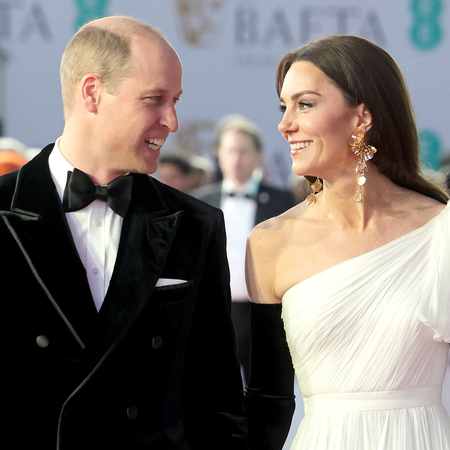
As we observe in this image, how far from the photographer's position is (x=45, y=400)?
2.08 metres

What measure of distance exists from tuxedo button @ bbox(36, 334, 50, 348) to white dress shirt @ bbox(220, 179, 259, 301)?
380 centimetres

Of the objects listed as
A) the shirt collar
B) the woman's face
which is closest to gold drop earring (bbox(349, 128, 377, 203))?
the woman's face

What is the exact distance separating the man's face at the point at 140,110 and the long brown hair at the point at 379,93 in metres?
0.66

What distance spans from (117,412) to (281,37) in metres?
6.08

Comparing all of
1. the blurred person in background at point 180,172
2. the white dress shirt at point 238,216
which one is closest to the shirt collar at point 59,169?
the white dress shirt at point 238,216

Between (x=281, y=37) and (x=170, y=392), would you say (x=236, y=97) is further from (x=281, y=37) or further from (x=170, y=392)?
(x=170, y=392)

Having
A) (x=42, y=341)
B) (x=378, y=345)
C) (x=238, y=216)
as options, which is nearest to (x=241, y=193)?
(x=238, y=216)

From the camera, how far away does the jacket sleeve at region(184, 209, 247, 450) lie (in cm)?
236

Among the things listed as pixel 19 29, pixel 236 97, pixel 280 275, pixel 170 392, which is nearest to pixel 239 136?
pixel 236 97

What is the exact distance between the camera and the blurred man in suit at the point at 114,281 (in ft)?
6.82

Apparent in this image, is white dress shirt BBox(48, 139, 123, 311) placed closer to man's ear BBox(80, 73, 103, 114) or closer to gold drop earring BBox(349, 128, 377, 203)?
man's ear BBox(80, 73, 103, 114)

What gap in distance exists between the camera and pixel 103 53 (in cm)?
228

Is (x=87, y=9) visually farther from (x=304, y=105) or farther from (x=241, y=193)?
(x=304, y=105)

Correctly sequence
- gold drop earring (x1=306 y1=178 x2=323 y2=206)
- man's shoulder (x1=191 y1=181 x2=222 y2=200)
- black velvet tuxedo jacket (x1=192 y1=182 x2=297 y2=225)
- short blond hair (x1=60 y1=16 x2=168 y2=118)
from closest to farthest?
short blond hair (x1=60 y1=16 x2=168 y2=118), gold drop earring (x1=306 y1=178 x2=323 y2=206), black velvet tuxedo jacket (x1=192 y1=182 x2=297 y2=225), man's shoulder (x1=191 y1=181 x2=222 y2=200)
